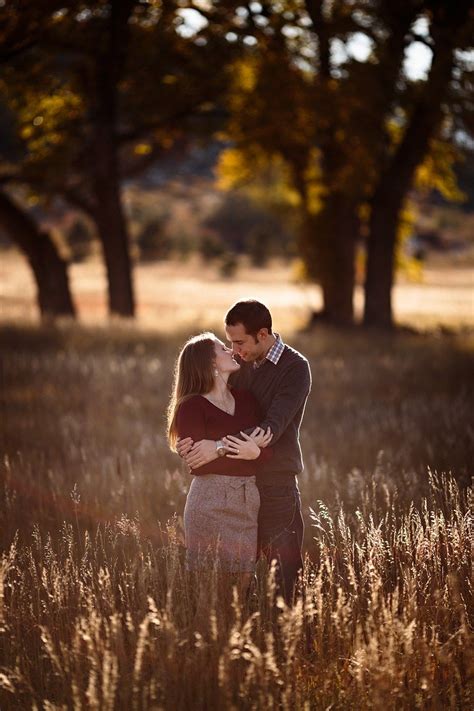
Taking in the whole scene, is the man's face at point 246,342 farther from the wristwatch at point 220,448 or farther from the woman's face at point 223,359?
the wristwatch at point 220,448

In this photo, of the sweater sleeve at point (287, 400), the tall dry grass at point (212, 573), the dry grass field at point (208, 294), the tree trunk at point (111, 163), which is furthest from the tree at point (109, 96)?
the sweater sleeve at point (287, 400)

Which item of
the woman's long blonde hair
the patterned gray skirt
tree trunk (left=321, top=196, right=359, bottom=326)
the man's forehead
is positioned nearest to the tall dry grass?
the patterned gray skirt

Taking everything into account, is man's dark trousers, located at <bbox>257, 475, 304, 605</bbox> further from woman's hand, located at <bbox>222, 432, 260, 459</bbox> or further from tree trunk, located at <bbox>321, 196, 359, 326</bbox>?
tree trunk, located at <bbox>321, 196, 359, 326</bbox>

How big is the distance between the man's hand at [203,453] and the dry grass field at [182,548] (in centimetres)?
50

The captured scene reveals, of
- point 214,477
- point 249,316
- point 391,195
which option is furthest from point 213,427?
point 391,195

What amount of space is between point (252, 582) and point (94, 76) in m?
17.1

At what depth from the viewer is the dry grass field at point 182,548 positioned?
3191mm

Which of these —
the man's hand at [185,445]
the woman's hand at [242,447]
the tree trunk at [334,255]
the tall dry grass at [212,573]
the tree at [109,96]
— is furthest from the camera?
the tree trunk at [334,255]

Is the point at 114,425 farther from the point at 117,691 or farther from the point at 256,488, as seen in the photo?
the point at 117,691

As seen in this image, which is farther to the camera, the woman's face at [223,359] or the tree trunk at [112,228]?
the tree trunk at [112,228]

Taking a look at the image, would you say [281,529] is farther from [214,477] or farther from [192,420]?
[192,420]

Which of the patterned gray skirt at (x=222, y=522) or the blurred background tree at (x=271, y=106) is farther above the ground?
the blurred background tree at (x=271, y=106)

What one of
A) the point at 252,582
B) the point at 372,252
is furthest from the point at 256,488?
the point at 372,252

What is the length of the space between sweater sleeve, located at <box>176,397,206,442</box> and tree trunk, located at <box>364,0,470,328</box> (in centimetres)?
1352
